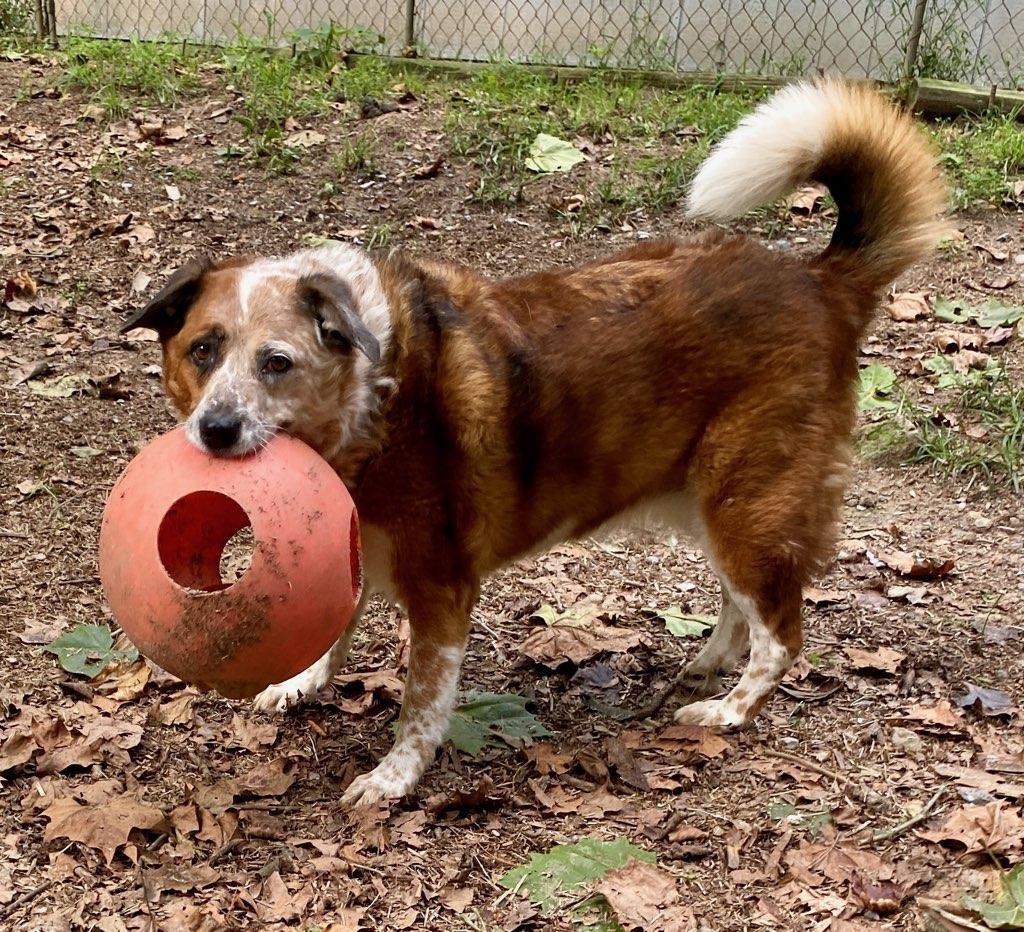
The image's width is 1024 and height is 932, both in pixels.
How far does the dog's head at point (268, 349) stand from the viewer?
10.7ft

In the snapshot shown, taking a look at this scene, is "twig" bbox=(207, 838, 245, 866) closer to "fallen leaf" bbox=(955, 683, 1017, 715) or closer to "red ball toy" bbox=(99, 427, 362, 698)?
"red ball toy" bbox=(99, 427, 362, 698)

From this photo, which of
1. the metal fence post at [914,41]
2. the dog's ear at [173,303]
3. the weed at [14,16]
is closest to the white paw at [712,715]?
the dog's ear at [173,303]

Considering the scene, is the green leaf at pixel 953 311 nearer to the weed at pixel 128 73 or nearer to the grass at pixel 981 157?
the grass at pixel 981 157

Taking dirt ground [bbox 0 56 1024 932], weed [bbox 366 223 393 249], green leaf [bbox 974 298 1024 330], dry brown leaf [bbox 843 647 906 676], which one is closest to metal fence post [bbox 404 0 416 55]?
weed [bbox 366 223 393 249]

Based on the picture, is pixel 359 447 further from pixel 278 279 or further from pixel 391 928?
pixel 391 928

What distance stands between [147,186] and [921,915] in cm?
587

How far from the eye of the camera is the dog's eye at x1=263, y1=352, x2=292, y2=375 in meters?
3.33

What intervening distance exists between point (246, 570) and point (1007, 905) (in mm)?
1898

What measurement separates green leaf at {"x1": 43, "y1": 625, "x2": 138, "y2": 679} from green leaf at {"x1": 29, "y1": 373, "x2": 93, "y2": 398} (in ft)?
5.55

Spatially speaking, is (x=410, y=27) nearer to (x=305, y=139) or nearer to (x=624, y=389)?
(x=305, y=139)

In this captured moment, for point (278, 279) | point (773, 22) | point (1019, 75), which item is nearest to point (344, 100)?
point (773, 22)

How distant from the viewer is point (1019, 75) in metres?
Answer: 8.33

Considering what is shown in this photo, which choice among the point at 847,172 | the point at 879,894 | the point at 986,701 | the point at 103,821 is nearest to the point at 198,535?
the point at 103,821

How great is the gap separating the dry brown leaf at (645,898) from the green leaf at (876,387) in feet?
10.0
